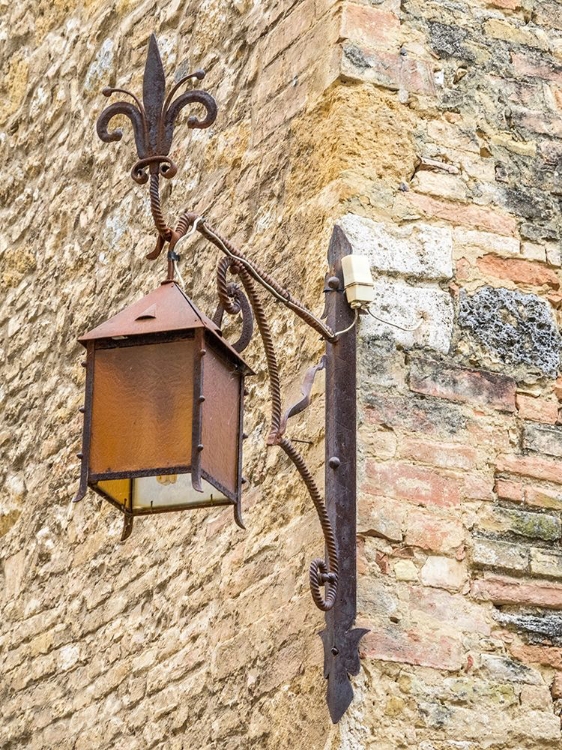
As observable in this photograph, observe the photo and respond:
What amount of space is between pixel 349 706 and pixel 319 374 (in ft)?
2.68

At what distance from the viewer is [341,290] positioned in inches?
148

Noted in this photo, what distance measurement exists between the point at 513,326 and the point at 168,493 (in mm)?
1064

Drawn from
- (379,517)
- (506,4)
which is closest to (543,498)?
(379,517)

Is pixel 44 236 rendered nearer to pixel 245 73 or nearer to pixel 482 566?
pixel 245 73

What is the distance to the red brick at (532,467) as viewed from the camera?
3770 millimetres

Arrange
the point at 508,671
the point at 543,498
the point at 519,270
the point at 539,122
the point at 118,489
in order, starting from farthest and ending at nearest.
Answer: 1. the point at 539,122
2. the point at 519,270
3. the point at 543,498
4. the point at 508,671
5. the point at 118,489

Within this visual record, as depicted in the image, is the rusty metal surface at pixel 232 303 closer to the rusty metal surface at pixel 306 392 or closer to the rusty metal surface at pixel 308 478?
the rusty metal surface at pixel 308 478

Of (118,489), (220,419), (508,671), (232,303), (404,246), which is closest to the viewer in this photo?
(220,419)

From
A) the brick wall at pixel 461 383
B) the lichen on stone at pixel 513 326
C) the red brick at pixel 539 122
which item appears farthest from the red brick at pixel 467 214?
the red brick at pixel 539 122

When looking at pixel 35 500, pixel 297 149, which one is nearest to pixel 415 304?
pixel 297 149

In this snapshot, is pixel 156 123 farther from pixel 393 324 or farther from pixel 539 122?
pixel 539 122

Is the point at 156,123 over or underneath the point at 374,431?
over

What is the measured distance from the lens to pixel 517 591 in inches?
143

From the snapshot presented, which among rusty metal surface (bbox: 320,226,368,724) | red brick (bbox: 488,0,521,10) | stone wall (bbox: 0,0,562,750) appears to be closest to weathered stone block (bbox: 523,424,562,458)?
stone wall (bbox: 0,0,562,750)
